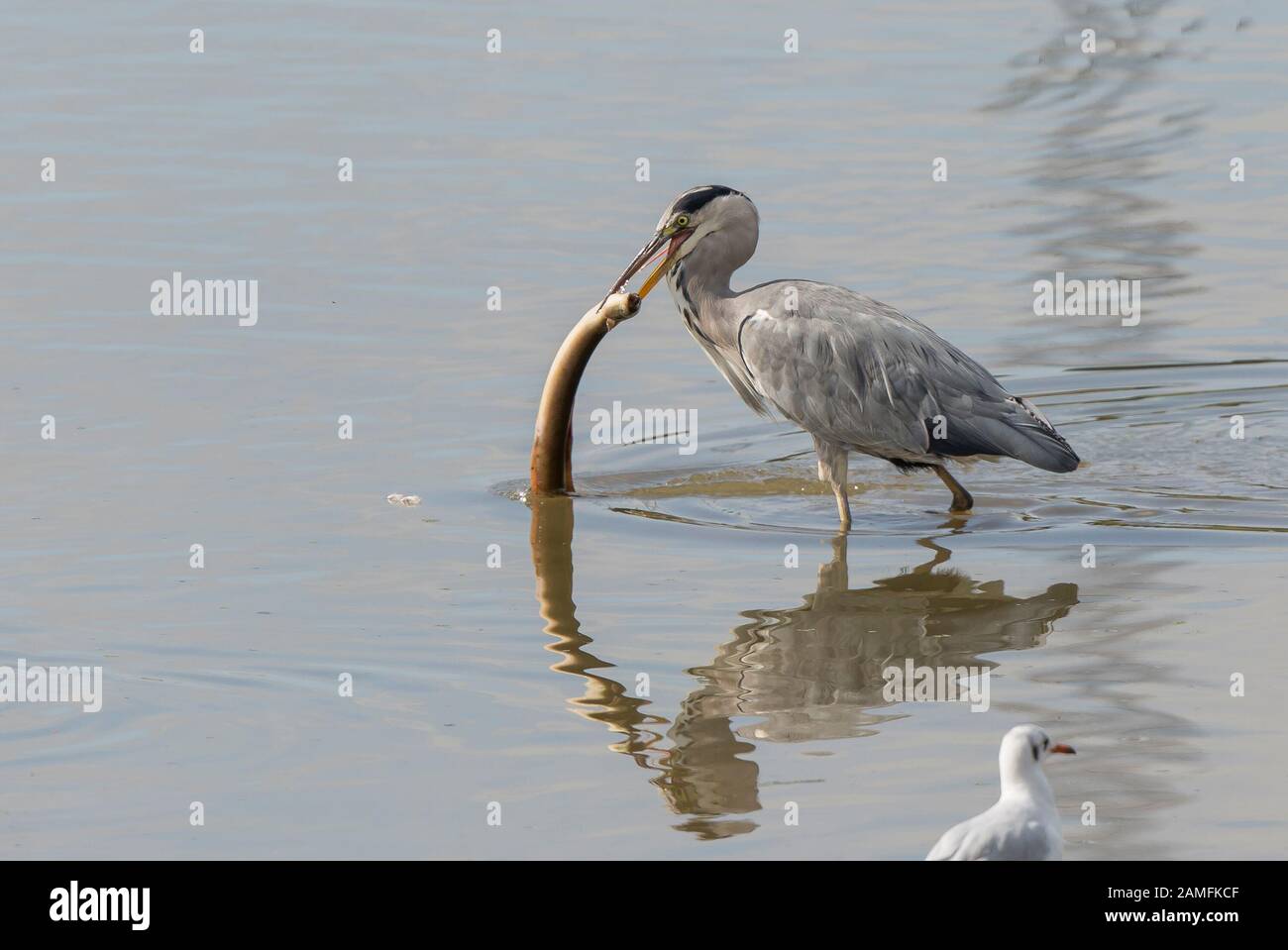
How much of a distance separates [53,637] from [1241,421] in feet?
22.2

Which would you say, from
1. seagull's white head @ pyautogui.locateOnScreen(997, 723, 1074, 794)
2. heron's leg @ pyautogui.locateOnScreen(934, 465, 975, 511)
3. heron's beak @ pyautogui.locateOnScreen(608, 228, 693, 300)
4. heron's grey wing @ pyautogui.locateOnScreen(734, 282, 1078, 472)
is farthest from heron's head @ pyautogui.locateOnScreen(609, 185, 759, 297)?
seagull's white head @ pyautogui.locateOnScreen(997, 723, 1074, 794)

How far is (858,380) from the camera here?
10875 mm

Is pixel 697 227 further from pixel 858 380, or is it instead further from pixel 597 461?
pixel 597 461

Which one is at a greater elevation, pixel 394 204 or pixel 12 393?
pixel 394 204

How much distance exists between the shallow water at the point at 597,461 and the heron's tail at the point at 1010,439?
32 centimetres

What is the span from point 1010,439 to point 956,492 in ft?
1.60

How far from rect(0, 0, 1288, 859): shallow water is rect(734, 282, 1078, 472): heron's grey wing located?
437 mm

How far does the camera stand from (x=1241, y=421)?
12.4 meters

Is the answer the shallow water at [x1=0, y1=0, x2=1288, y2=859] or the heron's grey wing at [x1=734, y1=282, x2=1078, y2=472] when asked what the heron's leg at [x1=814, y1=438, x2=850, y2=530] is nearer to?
the heron's grey wing at [x1=734, y1=282, x2=1078, y2=472]

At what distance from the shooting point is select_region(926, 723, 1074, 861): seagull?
6.00 meters
